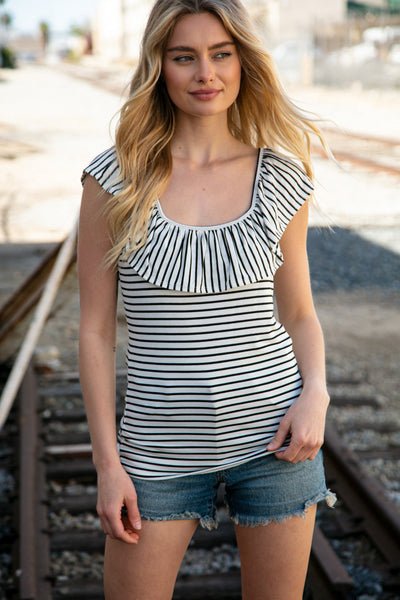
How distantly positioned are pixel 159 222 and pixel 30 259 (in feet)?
27.5

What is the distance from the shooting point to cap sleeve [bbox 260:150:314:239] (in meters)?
1.93

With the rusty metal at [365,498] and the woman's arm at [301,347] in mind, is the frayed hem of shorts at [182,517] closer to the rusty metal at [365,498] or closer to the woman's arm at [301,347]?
the woman's arm at [301,347]

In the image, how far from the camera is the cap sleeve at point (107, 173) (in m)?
1.85

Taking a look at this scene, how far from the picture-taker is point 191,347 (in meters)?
1.81

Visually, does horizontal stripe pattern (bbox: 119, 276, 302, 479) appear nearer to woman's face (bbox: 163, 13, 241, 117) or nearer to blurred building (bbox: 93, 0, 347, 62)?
woman's face (bbox: 163, 13, 241, 117)

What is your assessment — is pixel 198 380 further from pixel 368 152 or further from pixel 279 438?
pixel 368 152

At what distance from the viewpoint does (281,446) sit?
1.86 meters

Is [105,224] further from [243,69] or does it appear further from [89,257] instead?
[243,69]

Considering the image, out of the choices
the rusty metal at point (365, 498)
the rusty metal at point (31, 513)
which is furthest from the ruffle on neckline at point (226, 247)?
the rusty metal at point (365, 498)

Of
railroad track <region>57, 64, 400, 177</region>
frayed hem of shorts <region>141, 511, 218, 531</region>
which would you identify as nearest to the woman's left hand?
frayed hem of shorts <region>141, 511, 218, 531</region>

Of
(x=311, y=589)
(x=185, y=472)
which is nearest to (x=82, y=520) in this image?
(x=311, y=589)

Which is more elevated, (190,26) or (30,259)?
(190,26)

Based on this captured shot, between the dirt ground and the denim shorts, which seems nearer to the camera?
the denim shorts

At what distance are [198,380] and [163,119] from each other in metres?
0.72
